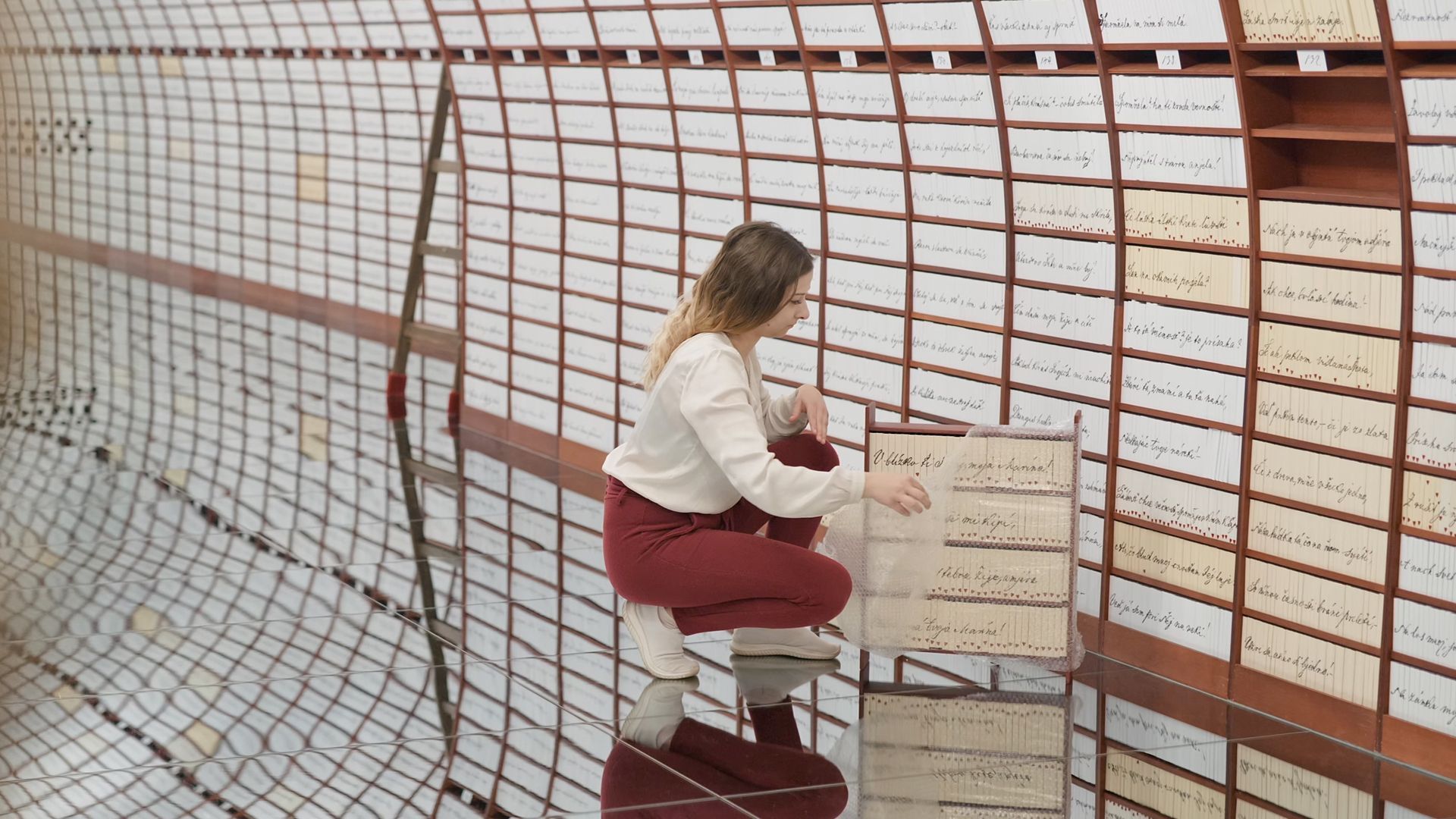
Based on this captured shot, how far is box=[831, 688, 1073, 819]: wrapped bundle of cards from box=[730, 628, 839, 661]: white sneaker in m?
0.36

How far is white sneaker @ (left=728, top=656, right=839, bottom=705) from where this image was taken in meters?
4.28

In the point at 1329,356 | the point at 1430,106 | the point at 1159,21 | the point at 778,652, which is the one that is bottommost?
the point at 778,652

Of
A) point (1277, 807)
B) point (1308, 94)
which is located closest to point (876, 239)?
point (1308, 94)

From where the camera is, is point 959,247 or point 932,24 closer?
point 932,24

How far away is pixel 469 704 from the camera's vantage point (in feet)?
13.8

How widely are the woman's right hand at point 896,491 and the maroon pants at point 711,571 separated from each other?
369 mm

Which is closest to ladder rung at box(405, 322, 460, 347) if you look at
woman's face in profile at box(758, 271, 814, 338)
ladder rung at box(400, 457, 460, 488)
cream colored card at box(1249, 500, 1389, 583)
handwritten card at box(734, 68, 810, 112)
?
ladder rung at box(400, 457, 460, 488)

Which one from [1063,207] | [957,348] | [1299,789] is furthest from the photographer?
[957,348]

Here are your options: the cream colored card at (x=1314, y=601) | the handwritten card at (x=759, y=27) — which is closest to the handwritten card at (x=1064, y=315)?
the cream colored card at (x=1314, y=601)

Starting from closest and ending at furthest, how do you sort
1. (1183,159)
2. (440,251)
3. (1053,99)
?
(1183,159), (1053,99), (440,251)

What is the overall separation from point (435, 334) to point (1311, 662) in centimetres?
558

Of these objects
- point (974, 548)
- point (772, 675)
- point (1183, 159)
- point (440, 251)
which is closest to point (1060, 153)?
point (1183, 159)

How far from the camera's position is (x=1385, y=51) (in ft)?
11.4

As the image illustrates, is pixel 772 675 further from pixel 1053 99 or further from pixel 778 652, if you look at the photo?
pixel 1053 99
